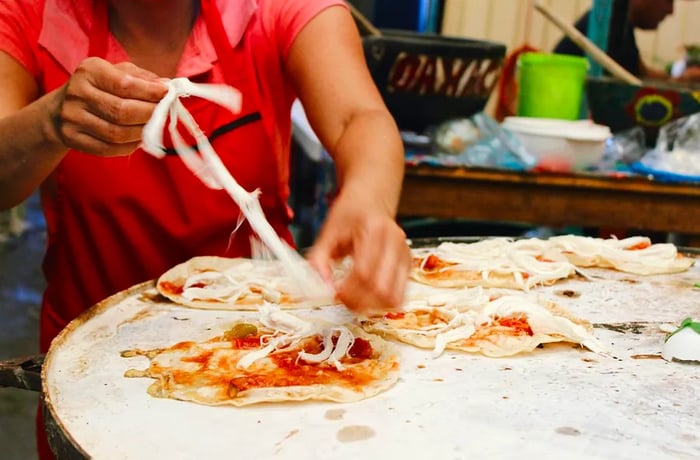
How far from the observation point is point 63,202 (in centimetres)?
207

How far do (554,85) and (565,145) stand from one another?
44 cm

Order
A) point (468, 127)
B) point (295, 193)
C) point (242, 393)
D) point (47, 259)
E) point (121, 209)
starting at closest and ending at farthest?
point (242, 393), point (121, 209), point (47, 259), point (468, 127), point (295, 193)

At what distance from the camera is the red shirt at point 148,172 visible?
79.3 inches

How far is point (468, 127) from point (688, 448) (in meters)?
2.56

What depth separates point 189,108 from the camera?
6.68 feet

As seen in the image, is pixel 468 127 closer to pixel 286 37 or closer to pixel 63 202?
pixel 286 37

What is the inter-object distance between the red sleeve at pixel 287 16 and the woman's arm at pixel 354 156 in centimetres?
2

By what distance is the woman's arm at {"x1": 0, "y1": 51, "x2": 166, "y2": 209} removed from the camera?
1390mm

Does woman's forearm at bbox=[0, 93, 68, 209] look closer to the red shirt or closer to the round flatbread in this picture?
the red shirt

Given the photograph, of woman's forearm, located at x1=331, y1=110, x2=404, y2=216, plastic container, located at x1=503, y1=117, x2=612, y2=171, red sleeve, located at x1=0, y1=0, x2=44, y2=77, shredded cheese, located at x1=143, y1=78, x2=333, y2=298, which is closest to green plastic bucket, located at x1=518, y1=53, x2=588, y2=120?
plastic container, located at x1=503, y1=117, x2=612, y2=171

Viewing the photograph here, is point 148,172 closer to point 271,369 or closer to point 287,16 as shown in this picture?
point 287,16

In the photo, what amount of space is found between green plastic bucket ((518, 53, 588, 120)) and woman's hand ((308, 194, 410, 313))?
252cm

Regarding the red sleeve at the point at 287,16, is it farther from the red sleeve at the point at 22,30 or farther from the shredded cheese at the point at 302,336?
the shredded cheese at the point at 302,336

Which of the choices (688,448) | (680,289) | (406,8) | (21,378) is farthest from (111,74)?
(406,8)
